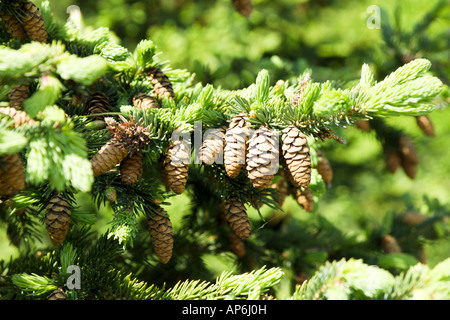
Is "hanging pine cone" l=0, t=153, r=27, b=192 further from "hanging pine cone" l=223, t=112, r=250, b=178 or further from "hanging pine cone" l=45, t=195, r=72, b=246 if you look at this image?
"hanging pine cone" l=223, t=112, r=250, b=178

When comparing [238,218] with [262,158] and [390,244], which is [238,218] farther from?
[390,244]

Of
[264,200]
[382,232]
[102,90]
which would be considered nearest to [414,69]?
[264,200]

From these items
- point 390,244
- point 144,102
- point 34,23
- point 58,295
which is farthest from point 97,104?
point 390,244

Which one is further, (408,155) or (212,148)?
(408,155)

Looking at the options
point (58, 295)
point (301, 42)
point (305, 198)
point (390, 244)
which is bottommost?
point (58, 295)

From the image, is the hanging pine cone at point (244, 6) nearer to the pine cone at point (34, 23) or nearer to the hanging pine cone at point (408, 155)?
the pine cone at point (34, 23)

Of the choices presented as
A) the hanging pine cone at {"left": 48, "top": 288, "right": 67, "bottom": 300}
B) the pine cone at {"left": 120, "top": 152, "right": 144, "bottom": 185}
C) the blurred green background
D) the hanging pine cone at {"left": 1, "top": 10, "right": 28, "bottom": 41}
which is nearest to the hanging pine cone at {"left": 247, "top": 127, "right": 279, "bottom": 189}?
the pine cone at {"left": 120, "top": 152, "right": 144, "bottom": 185}

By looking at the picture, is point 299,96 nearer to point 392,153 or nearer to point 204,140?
point 204,140
